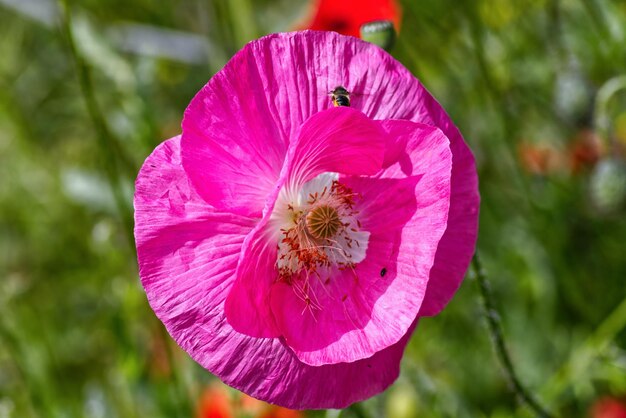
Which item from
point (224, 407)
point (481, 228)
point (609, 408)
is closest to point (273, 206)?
point (224, 407)

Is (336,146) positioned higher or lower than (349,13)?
lower

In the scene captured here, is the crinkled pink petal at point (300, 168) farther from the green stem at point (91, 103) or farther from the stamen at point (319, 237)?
the green stem at point (91, 103)

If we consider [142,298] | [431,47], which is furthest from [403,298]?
[431,47]

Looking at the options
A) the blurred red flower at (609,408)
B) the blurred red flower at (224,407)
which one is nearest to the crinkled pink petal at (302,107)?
the blurred red flower at (224,407)

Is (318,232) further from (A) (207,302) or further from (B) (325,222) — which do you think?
(A) (207,302)

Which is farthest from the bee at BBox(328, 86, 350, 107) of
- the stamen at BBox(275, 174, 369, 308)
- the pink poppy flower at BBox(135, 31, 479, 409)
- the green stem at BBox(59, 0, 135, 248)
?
the green stem at BBox(59, 0, 135, 248)
